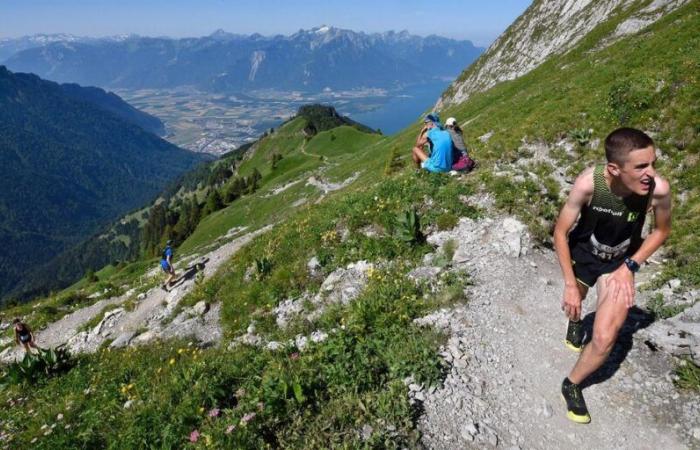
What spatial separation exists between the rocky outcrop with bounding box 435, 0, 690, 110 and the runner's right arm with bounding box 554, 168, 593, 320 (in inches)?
2169

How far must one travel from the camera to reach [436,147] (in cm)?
1579

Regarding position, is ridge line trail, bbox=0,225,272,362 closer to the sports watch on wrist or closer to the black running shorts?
the black running shorts

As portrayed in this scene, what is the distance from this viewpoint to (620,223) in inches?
244

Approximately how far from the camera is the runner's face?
5.37 metres

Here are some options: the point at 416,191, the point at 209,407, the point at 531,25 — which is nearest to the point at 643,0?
the point at 531,25

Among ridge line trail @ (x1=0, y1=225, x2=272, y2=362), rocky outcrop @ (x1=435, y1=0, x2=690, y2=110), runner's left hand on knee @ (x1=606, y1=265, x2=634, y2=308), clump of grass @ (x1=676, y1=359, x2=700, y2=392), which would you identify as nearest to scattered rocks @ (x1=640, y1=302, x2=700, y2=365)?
clump of grass @ (x1=676, y1=359, x2=700, y2=392)

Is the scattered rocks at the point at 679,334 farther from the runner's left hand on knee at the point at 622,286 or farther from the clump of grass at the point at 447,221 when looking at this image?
the clump of grass at the point at 447,221

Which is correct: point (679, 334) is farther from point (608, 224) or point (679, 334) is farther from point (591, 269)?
point (608, 224)

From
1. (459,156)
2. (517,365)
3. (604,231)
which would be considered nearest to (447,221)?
(459,156)

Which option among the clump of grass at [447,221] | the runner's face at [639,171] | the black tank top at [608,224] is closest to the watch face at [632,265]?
the black tank top at [608,224]

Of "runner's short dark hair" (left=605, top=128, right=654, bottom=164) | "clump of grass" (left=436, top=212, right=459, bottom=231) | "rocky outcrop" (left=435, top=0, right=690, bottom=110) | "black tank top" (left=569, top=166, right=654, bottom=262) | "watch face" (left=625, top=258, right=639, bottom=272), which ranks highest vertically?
"rocky outcrop" (left=435, top=0, right=690, bottom=110)

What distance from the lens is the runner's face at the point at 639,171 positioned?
17.6 ft

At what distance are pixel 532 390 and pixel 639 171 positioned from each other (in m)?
3.94

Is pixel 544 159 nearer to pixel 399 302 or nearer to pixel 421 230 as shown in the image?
pixel 421 230
